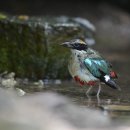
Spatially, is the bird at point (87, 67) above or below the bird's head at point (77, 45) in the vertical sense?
below

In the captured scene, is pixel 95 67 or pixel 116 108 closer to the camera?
pixel 116 108

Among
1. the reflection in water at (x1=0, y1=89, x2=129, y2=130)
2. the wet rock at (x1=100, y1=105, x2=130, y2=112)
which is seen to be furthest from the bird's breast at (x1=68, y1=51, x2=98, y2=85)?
the reflection in water at (x1=0, y1=89, x2=129, y2=130)

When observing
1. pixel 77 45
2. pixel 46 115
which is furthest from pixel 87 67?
pixel 46 115

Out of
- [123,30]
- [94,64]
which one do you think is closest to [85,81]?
[94,64]

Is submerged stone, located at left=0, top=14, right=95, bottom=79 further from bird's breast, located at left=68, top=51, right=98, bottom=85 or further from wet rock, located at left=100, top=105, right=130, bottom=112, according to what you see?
wet rock, located at left=100, top=105, right=130, bottom=112

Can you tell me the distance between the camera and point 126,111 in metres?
6.70

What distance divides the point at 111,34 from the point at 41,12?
358 centimetres

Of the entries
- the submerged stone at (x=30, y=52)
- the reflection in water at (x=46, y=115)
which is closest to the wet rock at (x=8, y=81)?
the submerged stone at (x=30, y=52)

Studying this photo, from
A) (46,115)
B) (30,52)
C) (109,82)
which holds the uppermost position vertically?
(30,52)

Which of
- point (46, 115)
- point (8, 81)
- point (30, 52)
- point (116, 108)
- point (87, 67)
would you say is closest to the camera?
point (46, 115)

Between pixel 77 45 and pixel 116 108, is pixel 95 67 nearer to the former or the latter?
pixel 77 45

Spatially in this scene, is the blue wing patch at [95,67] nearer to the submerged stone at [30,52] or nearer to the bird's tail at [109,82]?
the bird's tail at [109,82]

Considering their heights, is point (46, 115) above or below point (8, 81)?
below

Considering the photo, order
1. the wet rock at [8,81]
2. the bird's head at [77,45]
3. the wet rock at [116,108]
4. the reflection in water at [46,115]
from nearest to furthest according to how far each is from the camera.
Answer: the reflection in water at [46,115] → the wet rock at [116,108] → the bird's head at [77,45] → the wet rock at [8,81]
